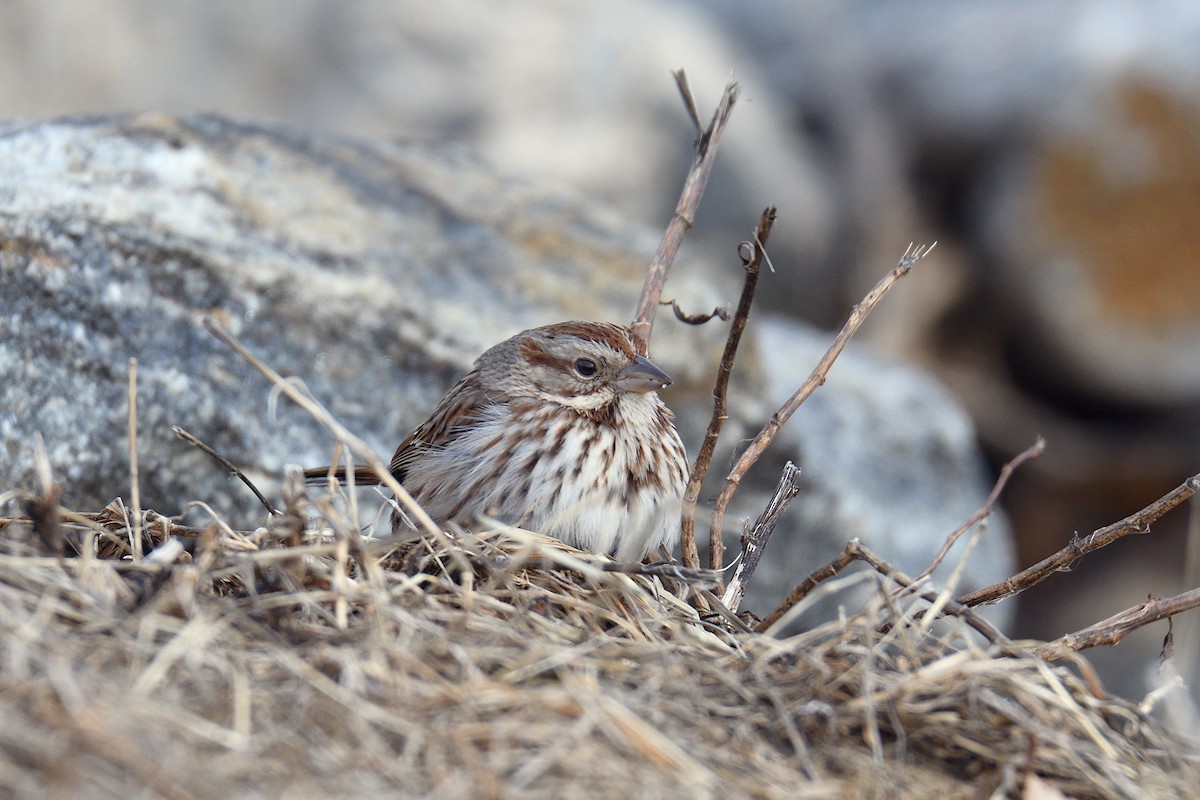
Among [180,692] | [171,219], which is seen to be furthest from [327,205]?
[180,692]

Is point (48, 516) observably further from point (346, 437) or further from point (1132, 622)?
point (1132, 622)

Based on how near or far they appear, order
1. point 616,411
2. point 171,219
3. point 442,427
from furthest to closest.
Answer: point 171,219, point 442,427, point 616,411

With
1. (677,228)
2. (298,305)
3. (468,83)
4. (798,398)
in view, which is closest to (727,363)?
(798,398)

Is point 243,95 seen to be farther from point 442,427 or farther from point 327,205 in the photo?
point 442,427

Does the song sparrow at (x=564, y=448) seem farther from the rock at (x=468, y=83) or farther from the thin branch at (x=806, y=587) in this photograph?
the rock at (x=468, y=83)

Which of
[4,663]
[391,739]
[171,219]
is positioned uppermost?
[171,219]

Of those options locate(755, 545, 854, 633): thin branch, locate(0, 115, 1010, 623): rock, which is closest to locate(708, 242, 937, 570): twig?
locate(755, 545, 854, 633): thin branch

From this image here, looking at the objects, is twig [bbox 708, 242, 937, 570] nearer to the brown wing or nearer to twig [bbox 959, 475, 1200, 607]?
twig [bbox 959, 475, 1200, 607]
